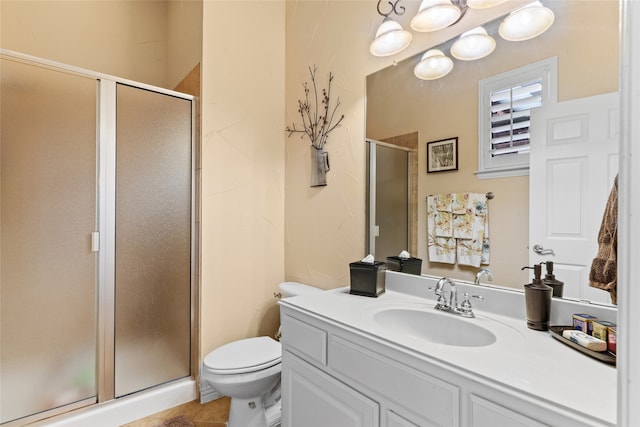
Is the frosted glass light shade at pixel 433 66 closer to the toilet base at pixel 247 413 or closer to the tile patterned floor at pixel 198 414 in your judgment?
the toilet base at pixel 247 413

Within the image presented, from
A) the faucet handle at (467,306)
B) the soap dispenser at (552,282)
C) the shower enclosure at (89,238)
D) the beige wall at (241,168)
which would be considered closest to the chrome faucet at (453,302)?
the faucet handle at (467,306)

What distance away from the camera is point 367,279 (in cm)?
141

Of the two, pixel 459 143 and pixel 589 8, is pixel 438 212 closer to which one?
pixel 459 143

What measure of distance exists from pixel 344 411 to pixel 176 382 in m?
1.37

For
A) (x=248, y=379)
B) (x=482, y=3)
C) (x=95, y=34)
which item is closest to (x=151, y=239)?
(x=248, y=379)

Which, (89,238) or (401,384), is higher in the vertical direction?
(89,238)

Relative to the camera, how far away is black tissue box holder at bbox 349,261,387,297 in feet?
4.60

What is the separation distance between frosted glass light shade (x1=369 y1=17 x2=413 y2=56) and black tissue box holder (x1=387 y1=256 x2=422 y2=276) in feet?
3.21

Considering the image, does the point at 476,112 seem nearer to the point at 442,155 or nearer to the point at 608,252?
the point at 442,155

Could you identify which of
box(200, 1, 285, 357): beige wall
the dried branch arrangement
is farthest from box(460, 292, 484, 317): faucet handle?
box(200, 1, 285, 357): beige wall

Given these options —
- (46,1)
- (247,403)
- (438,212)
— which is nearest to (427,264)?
(438,212)

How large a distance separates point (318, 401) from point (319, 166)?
4.15 ft

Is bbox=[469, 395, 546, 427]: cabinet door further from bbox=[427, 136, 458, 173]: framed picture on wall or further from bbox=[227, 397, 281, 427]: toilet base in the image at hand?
bbox=[227, 397, 281, 427]: toilet base

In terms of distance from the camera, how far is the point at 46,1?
2.19 meters
